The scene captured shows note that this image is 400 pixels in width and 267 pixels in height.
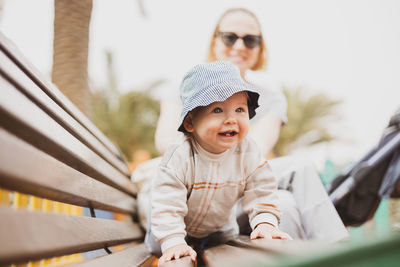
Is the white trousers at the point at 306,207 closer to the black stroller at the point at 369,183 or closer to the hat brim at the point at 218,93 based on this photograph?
the hat brim at the point at 218,93

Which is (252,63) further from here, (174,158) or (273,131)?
(174,158)

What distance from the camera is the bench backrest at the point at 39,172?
2.50 feet

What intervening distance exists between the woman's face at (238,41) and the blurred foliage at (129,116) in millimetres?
9337

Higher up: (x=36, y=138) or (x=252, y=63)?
(x=252, y=63)

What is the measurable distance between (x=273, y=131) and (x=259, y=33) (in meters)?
0.82

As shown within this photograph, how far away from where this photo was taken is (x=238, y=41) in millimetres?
2865

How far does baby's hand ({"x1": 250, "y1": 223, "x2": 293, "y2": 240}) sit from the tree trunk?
92.7 inches

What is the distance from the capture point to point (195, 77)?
174cm

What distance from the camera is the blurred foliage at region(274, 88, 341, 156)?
476 inches

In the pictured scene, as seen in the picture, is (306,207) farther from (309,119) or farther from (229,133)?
(309,119)

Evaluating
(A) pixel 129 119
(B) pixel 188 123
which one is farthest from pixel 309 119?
(B) pixel 188 123

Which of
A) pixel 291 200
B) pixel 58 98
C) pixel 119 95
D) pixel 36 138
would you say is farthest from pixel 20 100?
pixel 119 95

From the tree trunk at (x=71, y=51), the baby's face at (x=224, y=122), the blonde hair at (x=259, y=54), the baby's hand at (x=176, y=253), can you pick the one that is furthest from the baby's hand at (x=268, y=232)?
the tree trunk at (x=71, y=51)

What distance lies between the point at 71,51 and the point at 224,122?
233 cm
